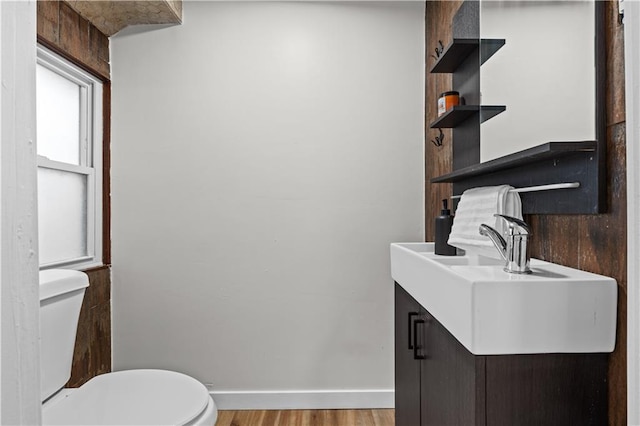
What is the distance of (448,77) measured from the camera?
215 centimetres

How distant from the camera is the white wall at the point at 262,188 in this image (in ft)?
8.34

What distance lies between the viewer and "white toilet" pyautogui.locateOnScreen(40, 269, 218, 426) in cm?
154

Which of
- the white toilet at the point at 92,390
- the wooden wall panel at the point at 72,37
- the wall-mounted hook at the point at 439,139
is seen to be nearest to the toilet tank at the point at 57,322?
the white toilet at the point at 92,390

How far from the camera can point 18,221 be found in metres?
0.45

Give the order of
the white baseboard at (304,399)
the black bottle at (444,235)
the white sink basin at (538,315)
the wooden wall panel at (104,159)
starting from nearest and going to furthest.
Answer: the white sink basin at (538,315) < the black bottle at (444,235) < the wooden wall panel at (104,159) < the white baseboard at (304,399)

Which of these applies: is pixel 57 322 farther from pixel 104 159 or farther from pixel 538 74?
pixel 538 74

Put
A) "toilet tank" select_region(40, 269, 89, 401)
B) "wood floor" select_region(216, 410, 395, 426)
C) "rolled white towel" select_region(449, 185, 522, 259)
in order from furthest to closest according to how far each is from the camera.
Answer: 1. "wood floor" select_region(216, 410, 395, 426)
2. "toilet tank" select_region(40, 269, 89, 401)
3. "rolled white towel" select_region(449, 185, 522, 259)

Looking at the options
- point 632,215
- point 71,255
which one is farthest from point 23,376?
point 71,255

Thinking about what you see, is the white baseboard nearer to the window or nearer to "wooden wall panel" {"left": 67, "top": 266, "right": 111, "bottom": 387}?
"wooden wall panel" {"left": 67, "top": 266, "right": 111, "bottom": 387}

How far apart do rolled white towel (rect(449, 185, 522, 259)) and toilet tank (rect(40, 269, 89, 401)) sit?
1.43 metres

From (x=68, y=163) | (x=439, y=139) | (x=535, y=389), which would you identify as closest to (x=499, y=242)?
(x=535, y=389)

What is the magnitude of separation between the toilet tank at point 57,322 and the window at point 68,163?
0.36 m

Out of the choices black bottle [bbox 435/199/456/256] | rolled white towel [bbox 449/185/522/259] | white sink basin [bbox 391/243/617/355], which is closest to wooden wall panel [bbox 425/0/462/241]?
black bottle [bbox 435/199/456/256]

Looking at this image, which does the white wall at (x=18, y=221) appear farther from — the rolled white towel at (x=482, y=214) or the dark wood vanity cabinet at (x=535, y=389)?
the rolled white towel at (x=482, y=214)
